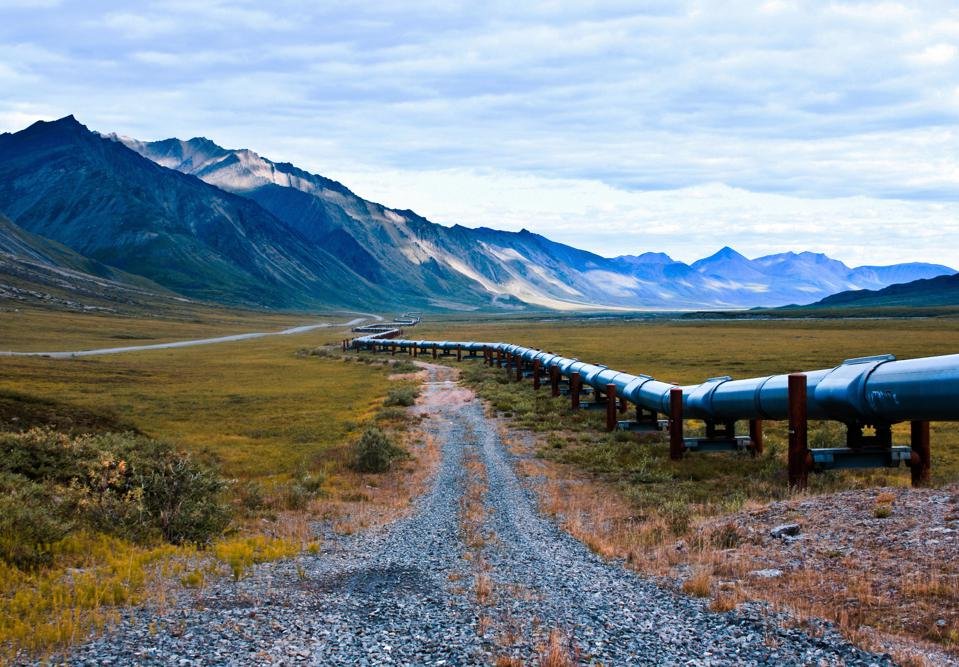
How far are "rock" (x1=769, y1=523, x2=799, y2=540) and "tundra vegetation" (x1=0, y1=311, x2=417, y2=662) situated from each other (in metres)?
8.23

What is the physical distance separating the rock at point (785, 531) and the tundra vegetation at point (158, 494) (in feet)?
27.0

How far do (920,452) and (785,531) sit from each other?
5.56 metres

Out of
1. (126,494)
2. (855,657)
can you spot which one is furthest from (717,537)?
(126,494)

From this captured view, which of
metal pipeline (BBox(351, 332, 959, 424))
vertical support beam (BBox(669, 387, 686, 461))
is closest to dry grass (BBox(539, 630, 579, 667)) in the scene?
metal pipeline (BBox(351, 332, 959, 424))

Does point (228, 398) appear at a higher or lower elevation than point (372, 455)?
lower

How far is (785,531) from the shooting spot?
12.5 m

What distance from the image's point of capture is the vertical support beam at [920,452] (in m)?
15.7

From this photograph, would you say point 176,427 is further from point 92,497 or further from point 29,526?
point 29,526

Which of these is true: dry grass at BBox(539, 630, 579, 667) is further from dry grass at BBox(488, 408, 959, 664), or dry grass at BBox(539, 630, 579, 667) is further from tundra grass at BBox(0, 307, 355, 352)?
tundra grass at BBox(0, 307, 355, 352)

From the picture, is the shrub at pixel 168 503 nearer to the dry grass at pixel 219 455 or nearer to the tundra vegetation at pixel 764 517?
the dry grass at pixel 219 455

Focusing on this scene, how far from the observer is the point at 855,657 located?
7770 mm

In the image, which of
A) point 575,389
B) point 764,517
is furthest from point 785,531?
point 575,389

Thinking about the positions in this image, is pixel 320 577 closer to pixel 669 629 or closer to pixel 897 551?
pixel 669 629

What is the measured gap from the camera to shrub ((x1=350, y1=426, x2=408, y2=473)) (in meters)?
22.7
